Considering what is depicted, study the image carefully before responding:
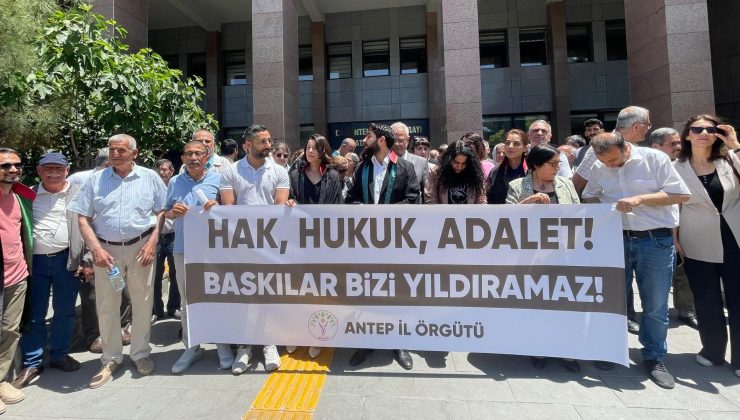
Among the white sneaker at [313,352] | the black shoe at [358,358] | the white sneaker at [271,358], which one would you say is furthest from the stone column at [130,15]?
the black shoe at [358,358]

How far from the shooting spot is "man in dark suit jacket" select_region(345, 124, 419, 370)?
398cm

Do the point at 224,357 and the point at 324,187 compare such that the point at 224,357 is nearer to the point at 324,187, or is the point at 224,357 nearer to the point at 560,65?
the point at 324,187

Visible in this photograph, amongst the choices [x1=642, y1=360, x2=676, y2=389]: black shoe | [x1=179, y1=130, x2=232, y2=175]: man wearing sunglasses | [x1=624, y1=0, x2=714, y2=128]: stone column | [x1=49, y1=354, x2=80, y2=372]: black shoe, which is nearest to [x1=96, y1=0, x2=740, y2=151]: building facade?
[x1=624, y1=0, x2=714, y2=128]: stone column

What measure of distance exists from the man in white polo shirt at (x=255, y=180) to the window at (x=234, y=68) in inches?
626

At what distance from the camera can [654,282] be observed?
11.0 feet

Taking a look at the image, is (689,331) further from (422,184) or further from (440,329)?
(422,184)

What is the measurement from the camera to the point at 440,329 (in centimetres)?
344

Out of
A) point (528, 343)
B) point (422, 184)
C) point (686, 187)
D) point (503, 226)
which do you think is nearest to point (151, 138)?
point (422, 184)

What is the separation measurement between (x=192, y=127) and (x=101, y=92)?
1.82 metres

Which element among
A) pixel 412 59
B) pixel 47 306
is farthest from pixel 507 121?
pixel 47 306

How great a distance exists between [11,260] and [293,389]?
2.60 m

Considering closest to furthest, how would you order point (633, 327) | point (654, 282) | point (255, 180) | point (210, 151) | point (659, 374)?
1. point (659, 374)
2. point (654, 282)
3. point (255, 180)
4. point (633, 327)
5. point (210, 151)

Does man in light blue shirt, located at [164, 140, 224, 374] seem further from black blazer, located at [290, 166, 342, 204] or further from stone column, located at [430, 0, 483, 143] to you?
stone column, located at [430, 0, 483, 143]

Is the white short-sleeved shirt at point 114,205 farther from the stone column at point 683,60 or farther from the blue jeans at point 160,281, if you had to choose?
the stone column at point 683,60
